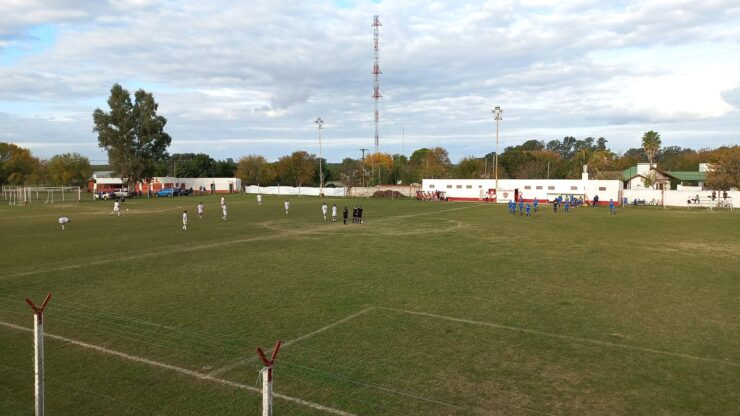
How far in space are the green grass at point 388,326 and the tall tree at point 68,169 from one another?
284 ft

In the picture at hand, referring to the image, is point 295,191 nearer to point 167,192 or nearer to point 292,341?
point 167,192

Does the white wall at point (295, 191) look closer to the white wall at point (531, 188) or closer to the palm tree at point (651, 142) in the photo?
the white wall at point (531, 188)

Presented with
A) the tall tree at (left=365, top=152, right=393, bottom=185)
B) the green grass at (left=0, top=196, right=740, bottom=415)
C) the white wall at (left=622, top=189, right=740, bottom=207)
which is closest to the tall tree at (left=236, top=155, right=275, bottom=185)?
the tall tree at (left=365, top=152, right=393, bottom=185)

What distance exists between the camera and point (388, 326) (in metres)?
12.5

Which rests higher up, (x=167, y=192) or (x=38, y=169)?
(x=38, y=169)

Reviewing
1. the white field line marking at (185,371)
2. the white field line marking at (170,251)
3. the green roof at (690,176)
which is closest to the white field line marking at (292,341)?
the white field line marking at (185,371)

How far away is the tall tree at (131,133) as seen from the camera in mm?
83188

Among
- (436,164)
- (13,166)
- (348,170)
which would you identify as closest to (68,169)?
(13,166)

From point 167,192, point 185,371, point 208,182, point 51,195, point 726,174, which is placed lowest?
point 185,371

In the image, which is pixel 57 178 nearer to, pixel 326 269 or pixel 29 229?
pixel 29 229

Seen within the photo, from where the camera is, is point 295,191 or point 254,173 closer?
point 295,191

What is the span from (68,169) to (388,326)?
109279 millimetres

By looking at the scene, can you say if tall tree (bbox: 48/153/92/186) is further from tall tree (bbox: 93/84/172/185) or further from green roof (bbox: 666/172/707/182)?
green roof (bbox: 666/172/707/182)

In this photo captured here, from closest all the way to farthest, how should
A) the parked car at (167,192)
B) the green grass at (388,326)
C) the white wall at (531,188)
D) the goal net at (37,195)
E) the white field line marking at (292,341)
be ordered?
the green grass at (388,326) → the white field line marking at (292,341) → the white wall at (531,188) → the goal net at (37,195) → the parked car at (167,192)
